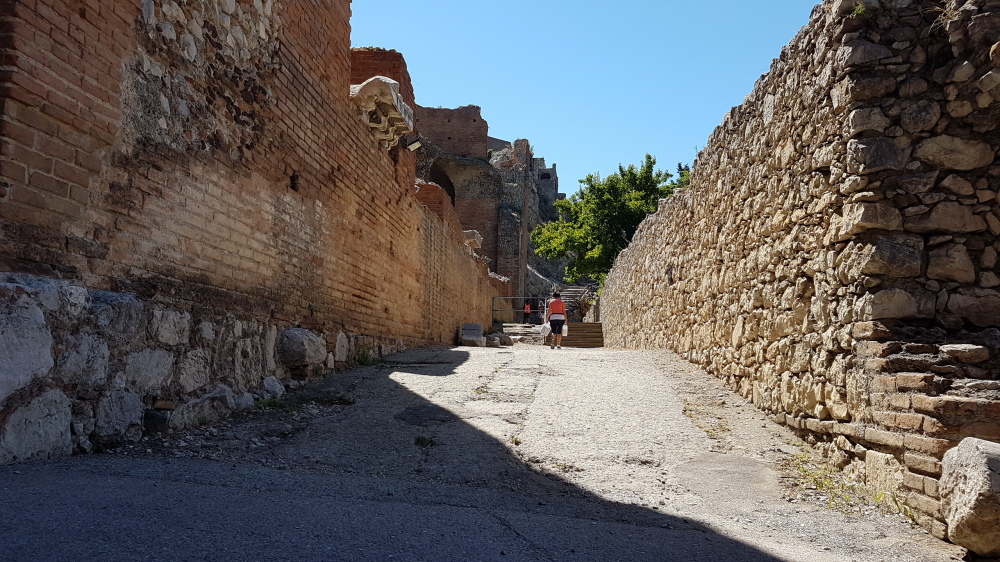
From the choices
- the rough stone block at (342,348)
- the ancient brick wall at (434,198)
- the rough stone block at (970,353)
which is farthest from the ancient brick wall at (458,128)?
the rough stone block at (970,353)

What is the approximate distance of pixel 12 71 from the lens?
3.00 m

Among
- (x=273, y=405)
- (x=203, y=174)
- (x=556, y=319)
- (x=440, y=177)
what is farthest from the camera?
(x=440, y=177)

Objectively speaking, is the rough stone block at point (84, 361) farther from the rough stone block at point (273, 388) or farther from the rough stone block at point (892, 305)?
the rough stone block at point (892, 305)

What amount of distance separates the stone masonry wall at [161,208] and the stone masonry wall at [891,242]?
13.9 feet

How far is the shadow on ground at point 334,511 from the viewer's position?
2309mm

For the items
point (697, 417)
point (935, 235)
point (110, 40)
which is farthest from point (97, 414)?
point (935, 235)

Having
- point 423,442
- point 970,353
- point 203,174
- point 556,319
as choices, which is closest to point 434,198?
point 556,319

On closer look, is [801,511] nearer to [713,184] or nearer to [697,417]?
[697,417]

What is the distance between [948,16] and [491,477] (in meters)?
3.97

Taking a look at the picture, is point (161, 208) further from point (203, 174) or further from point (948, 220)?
point (948, 220)

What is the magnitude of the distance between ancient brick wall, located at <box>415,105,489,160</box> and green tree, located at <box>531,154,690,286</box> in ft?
18.5

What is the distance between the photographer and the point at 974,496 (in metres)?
2.66

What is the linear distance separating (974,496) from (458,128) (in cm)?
2999

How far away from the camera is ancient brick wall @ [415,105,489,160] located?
30938 millimetres
